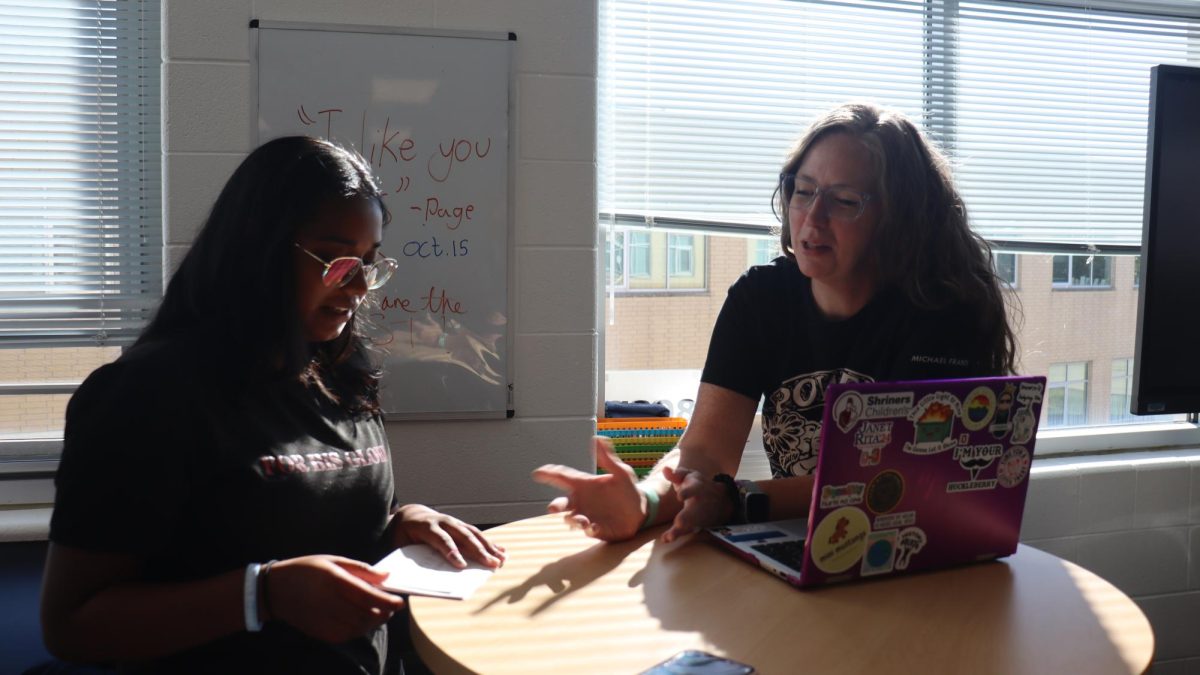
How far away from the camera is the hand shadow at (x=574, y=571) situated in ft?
4.14

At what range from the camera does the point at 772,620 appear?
3.81 ft

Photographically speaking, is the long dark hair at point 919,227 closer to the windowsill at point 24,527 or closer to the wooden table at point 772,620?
the wooden table at point 772,620

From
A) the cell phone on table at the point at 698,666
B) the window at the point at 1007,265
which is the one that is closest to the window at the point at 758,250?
the window at the point at 1007,265

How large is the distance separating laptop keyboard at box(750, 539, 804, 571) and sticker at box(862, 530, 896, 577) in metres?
0.09

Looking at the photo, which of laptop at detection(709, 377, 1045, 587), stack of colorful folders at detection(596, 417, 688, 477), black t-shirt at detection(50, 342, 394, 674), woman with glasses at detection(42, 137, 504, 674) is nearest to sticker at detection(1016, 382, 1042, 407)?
laptop at detection(709, 377, 1045, 587)

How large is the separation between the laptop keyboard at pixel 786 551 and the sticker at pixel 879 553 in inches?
3.5

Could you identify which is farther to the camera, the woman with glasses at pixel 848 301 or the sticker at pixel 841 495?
the woman with glasses at pixel 848 301

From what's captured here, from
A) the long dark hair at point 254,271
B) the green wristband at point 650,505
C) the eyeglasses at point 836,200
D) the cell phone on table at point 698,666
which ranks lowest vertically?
the cell phone on table at point 698,666

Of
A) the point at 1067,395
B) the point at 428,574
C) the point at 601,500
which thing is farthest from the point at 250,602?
the point at 1067,395

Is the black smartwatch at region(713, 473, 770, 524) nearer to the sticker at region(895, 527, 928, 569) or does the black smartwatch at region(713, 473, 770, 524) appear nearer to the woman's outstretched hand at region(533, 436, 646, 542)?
the woman's outstretched hand at region(533, 436, 646, 542)

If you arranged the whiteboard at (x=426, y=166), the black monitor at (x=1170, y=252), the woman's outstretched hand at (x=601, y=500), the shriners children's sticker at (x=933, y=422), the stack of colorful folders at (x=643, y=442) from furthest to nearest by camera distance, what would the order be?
the black monitor at (x=1170, y=252)
the stack of colorful folders at (x=643, y=442)
the whiteboard at (x=426, y=166)
the woman's outstretched hand at (x=601, y=500)
the shriners children's sticker at (x=933, y=422)

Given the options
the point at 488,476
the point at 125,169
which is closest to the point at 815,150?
the point at 488,476

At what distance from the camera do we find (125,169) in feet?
7.47

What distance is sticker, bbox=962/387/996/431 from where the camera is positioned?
4.06 ft
